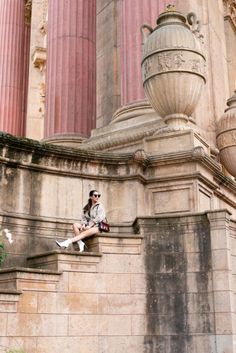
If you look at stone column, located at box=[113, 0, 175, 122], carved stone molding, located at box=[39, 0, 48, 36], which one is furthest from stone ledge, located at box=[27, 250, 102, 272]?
carved stone molding, located at box=[39, 0, 48, 36]

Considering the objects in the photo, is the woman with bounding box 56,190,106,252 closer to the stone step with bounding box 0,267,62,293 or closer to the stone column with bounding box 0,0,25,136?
the stone step with bounding box 0,267,62,293

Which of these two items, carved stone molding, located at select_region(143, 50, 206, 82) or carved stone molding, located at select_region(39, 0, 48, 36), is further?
carved stone molding, located at select_region(39, 0, 48, 36)

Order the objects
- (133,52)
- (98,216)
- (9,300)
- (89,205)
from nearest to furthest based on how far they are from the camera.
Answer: (9,300) < (98,216) < (89,205) < (133,52)

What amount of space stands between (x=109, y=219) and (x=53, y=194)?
127 centimetres

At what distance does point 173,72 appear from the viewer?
12.6 m

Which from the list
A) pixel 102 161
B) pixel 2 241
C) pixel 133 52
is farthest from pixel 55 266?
pixel 133 52

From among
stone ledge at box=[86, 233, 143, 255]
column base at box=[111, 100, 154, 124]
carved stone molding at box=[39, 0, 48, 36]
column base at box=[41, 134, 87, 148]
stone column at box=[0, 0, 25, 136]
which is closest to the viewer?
stone ledge at box=[86, 233, 143, 255]

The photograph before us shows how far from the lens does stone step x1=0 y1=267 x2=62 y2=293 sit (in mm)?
8508

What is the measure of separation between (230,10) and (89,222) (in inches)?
635

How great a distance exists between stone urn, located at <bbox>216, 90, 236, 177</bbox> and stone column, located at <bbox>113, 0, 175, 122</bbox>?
224 cm

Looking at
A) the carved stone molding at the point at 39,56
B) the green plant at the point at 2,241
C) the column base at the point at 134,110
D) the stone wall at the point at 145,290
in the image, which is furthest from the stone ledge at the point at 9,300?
the carved stone molding at the point at 39,56

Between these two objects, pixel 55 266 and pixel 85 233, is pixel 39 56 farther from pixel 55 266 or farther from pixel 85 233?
pixel 55 266

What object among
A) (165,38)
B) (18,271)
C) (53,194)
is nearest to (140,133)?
(165,38)

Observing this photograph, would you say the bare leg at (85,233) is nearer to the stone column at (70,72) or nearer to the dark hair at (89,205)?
the dark hair at (89,205)
